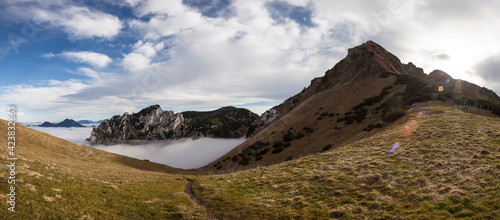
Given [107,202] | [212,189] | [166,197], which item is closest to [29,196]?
[107,202]

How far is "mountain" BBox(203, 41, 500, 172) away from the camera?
52.5 meters

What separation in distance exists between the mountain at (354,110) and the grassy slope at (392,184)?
17462mm

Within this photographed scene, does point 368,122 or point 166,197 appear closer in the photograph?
point 166,197

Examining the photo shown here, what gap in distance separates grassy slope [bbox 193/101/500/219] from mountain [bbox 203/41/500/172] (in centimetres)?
1746

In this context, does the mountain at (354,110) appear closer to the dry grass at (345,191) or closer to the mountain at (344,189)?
the mountain at (344,189)

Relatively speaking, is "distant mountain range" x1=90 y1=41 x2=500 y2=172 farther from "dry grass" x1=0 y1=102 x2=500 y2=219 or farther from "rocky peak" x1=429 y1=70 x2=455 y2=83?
"dry grass" x1=0 y1=102 x2=500 y2=219

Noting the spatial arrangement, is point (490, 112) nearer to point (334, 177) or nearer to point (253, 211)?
point (334, 177)

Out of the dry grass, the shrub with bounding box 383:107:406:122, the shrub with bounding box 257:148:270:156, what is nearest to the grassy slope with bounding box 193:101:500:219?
the dry grass

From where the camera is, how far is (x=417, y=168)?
70.4 feet

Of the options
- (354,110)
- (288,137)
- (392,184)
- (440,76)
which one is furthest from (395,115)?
(440,76)

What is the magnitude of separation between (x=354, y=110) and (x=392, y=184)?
2353 inches

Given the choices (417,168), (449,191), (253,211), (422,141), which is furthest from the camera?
(422,141)

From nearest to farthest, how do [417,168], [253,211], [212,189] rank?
[253,211], [417,168], [212,189]

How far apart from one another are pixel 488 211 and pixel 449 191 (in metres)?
3.54
